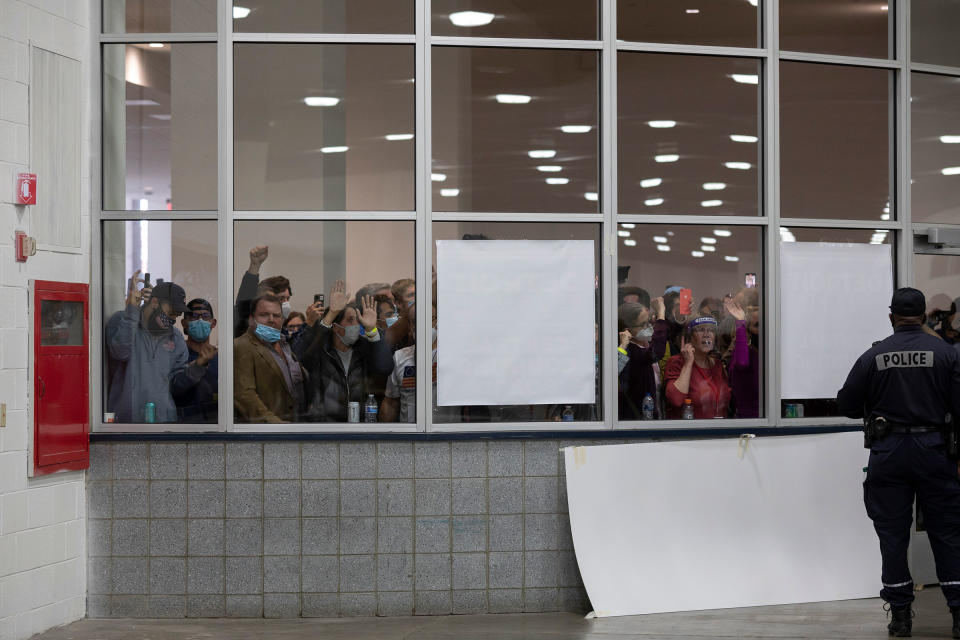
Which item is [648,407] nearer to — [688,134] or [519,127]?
[688,134]

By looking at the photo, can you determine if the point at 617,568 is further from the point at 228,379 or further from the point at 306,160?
the point at 306,160

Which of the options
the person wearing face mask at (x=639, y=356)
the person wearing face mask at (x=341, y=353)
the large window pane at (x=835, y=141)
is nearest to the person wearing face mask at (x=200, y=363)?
the person wearing face mask at (x=341, y=353)

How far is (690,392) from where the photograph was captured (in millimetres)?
6695

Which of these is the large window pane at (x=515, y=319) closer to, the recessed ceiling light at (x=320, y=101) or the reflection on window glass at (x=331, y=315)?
the reflection on window glass at (x=331, y=315)

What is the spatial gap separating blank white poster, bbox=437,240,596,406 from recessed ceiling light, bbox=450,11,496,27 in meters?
1.44

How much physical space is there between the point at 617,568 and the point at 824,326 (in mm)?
2220

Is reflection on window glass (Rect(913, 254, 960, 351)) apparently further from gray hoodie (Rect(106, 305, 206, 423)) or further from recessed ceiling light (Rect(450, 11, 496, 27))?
gray hoodie (Rect(106, 305, 206, 423))

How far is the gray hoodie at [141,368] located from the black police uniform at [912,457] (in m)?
4.23

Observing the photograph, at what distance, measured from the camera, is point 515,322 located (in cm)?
644

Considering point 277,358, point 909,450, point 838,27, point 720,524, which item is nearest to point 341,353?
point 277,358

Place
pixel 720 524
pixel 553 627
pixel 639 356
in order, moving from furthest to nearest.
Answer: pixel 639 356
pixel 720 524
pixel 553 627

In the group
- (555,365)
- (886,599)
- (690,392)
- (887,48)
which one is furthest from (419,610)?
(887,48)

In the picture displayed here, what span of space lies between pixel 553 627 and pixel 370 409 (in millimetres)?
1769

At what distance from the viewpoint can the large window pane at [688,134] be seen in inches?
261
